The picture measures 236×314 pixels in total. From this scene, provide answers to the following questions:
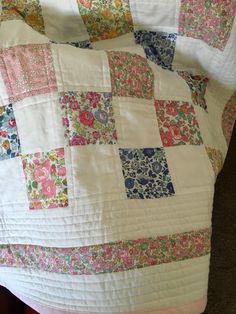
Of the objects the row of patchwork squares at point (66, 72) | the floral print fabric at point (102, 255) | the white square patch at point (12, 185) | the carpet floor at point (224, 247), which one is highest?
the row of patchwork squares at point (66, 72)

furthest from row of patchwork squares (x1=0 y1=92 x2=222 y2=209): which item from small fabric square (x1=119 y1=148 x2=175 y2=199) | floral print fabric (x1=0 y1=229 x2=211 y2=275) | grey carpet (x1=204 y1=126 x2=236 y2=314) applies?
grey carpet (x1=204 y1=126 x2=236 y2=314)

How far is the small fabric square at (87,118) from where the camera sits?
95 cm

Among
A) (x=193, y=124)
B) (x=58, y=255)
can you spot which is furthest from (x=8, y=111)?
(x=193, y=124)

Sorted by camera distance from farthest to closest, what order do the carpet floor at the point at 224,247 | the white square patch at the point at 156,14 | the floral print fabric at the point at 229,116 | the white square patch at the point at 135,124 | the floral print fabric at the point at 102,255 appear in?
1. the carpet floor at the point at 224,247
2. the floral print fabric at the point at 229,116
3. the white square patch at the point at 156,14
4. the white square patch at the point at 135,124
5. the floral print fabric at the point at 102,255

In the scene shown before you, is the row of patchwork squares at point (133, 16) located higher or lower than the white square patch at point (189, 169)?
higher

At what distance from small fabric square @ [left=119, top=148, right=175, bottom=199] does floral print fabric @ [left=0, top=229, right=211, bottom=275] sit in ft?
0.35

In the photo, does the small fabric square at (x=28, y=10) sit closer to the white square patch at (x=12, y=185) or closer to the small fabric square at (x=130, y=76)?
the small fabric square at (x=130, y=76)

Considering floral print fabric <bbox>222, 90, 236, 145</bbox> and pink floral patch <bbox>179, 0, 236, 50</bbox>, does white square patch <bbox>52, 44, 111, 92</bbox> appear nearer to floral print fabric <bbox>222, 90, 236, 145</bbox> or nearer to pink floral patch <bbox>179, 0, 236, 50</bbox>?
pink floral patch <bbox>179, 0, 236, 50</bbox>

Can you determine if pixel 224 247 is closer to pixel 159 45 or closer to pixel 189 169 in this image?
pixel 189 169

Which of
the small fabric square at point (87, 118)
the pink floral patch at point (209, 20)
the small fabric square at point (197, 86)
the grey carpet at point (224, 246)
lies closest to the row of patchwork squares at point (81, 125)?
the small fabric square at point (87, 118)

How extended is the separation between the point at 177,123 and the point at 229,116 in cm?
29

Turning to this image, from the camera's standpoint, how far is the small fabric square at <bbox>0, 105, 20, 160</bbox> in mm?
957

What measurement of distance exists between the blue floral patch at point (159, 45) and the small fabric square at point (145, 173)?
32 cm

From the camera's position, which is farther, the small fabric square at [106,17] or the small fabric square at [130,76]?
the small fabric square at [106,17]
